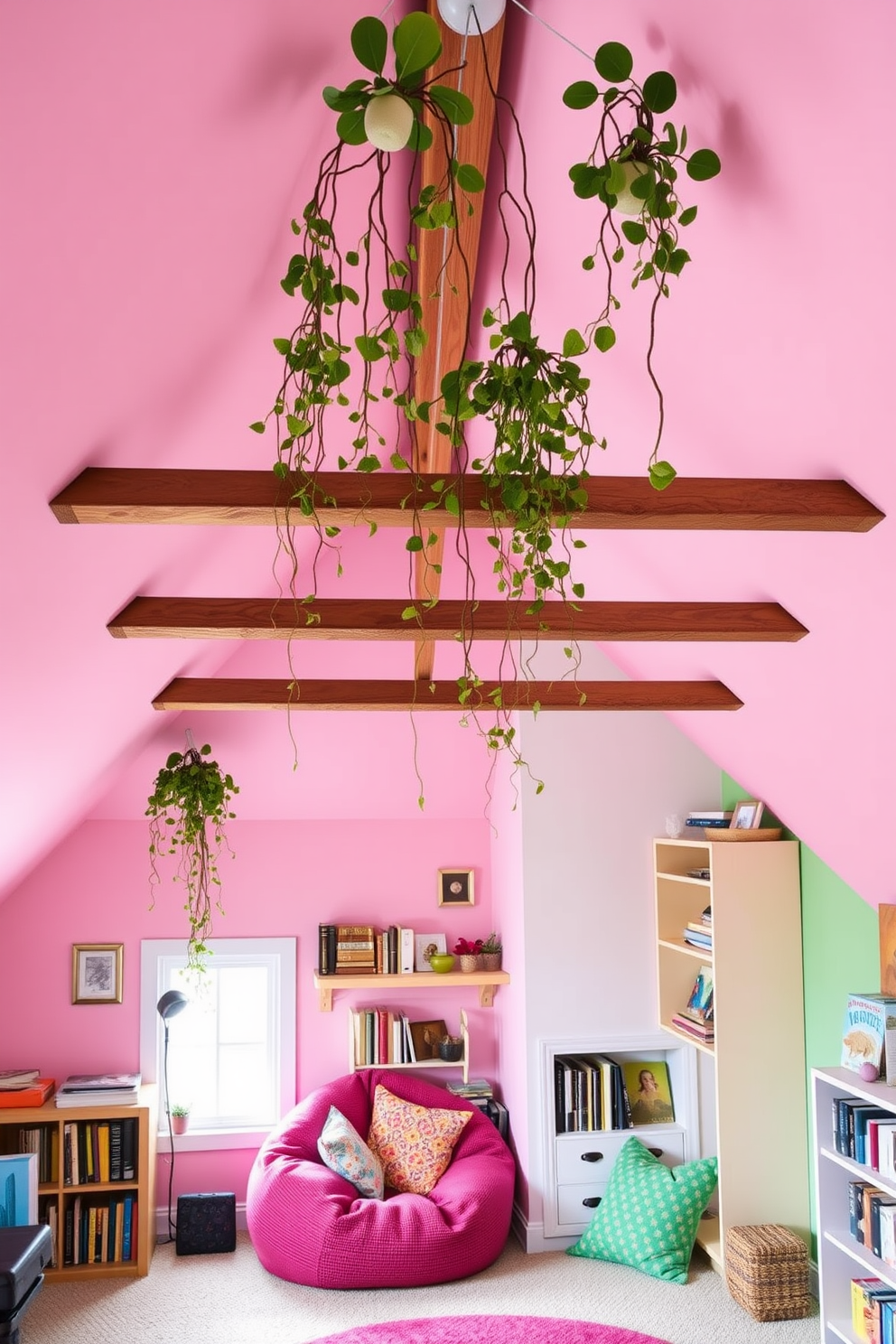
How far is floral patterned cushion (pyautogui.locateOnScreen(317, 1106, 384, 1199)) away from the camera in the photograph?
4.86 meters

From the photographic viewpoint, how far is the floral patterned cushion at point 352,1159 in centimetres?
486

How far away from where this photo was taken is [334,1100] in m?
5.28

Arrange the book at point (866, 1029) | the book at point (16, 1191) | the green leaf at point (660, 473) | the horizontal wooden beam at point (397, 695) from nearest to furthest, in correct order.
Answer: the green leaf at point (660, 473)
the book at point (866, 1029)
the horizontal wooden beam at point (397, 695)
the book at point (16, 1191)

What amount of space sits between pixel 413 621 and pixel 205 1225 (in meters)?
3.51

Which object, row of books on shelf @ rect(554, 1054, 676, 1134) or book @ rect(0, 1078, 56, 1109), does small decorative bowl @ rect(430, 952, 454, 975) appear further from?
book @ rect(0, 1078, 56, 1109)

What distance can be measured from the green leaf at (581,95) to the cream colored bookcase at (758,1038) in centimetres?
375

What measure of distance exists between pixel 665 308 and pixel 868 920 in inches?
112

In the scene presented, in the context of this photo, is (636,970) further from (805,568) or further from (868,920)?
(805,568)

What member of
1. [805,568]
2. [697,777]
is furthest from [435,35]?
[697,777]

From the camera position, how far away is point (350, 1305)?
14.4ft

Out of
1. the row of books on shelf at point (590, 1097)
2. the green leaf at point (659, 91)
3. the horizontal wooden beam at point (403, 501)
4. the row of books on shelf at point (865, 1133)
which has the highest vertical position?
the green leaf at point (659, 91)

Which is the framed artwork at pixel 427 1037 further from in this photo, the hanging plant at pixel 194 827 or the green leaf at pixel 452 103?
the green leaf at pixel 452 103

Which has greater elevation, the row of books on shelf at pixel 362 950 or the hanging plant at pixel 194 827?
the hanging plant at pixel 194 827

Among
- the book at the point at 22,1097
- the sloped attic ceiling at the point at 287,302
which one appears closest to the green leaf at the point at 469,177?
the sloped attic ceiling at the point at 287,302
